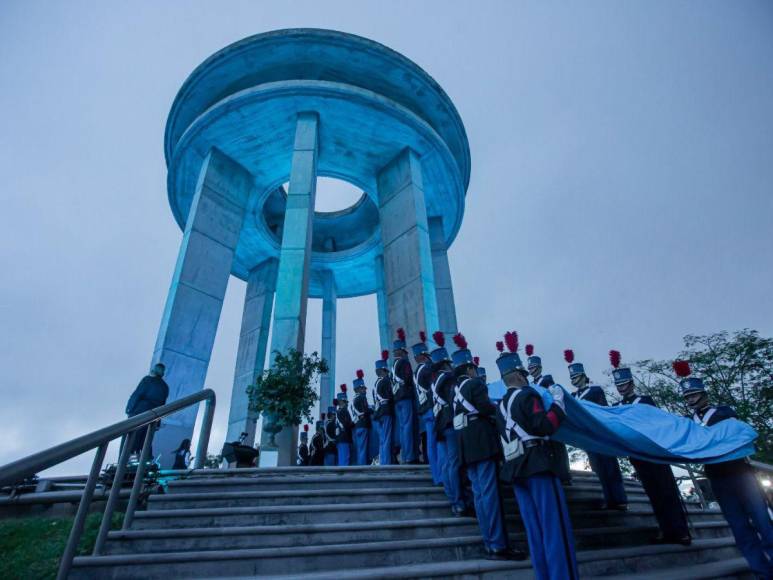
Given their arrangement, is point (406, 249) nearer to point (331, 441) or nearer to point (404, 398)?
point (331, 441)

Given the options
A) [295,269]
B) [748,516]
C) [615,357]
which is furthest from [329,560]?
[295,269]

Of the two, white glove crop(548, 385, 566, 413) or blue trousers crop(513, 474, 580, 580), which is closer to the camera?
blue trousers crop(513, 474, 580, 580)

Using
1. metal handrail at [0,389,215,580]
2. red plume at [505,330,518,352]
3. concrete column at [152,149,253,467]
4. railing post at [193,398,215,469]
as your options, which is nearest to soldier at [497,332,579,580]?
red plume at [505,330,518,352]

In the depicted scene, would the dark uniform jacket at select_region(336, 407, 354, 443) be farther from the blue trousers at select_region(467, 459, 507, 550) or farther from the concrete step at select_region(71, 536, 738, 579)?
the concrete step at select_region(71, 536, 738, 579)

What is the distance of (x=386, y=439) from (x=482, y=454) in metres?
3.77

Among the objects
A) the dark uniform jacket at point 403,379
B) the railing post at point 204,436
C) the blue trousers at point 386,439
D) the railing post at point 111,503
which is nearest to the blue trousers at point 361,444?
the blue trousers at point 386,439

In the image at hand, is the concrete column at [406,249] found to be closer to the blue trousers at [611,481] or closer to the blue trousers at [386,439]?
the blue trousers at [386,439]

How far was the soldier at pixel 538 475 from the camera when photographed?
2.96 m

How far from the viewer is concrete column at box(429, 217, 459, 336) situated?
14.9 meters

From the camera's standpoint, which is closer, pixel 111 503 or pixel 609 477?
pixel 111 503

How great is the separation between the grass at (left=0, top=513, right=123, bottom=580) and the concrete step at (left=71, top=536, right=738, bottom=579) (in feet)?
2.56

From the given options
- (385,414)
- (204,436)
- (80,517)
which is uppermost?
(385,414)

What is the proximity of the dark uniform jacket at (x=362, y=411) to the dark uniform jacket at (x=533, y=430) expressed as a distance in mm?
5393

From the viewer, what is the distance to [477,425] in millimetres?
4105
